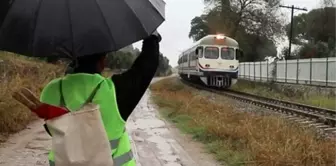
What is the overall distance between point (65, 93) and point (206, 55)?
2814 cm

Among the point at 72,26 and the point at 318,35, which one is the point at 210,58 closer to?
the point at 72,26

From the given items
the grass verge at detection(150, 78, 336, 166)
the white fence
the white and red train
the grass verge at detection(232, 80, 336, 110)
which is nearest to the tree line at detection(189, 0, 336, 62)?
the white fence

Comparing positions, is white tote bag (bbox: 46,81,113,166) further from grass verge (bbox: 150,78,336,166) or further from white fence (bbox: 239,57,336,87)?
white fence (bbox: 239,57,336,87)

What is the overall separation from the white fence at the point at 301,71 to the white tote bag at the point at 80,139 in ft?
94.3

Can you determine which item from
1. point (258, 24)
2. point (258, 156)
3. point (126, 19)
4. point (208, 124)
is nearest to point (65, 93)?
point (126, 19)

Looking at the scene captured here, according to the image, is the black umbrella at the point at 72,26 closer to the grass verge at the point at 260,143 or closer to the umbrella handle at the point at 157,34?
the umbrella handle at the point at 157,34

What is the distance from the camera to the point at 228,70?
3130 cm

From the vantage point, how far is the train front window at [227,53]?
1224 inches

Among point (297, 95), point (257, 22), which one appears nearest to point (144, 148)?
point (297, 95)

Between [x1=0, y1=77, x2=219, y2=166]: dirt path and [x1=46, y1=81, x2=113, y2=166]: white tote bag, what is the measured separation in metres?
5.28

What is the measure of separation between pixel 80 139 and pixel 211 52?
93.7 feet

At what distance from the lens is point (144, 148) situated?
30.4 feet

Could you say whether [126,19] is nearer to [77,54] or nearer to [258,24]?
[77,54]

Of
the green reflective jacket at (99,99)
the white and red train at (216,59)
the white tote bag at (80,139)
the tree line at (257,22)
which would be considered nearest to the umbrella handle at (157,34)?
the green reflective jacket at (99,99)
